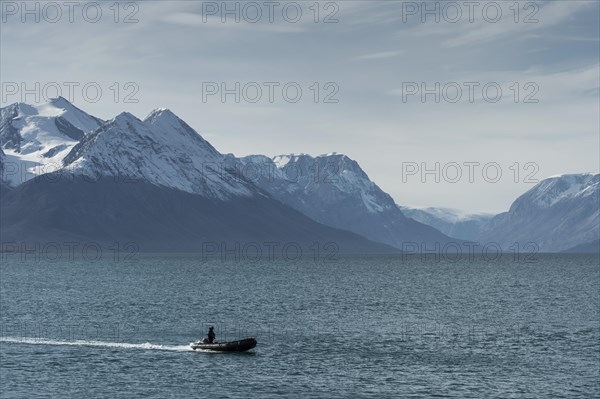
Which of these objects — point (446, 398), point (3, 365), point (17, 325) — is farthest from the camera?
point (17, 325)

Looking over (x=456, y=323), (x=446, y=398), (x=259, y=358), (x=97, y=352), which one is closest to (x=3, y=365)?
(x=97, y=352)

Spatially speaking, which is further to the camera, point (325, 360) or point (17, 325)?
point (17, 325)

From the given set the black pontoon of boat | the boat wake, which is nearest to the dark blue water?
the boat wake

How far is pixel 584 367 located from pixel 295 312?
236 feet

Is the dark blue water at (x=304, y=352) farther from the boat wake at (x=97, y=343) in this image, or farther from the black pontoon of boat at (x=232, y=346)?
the black pontoon of boat at (x=232, y=346)

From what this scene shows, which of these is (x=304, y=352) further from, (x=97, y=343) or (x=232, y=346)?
(x=97, y=343)

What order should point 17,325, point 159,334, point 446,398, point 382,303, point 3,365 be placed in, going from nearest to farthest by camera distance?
point 446,398, point 3,365, point 159,334, point 17,325, point 382,303

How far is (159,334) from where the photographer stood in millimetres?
132500

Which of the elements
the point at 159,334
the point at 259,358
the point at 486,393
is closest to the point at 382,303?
the point at 159,334

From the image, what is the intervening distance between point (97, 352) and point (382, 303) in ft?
290

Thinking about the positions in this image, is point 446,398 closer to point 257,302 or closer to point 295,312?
point 295,312

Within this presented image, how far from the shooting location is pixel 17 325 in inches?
5605

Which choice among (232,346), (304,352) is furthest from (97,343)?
(304,352)

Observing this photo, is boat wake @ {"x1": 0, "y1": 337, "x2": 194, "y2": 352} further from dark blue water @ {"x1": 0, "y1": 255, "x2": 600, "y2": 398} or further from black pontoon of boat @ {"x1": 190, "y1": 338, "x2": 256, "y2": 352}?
black pontoon of boat @ {"x1": 190, "y1": 338, "x2": 256, "y2": 352}
